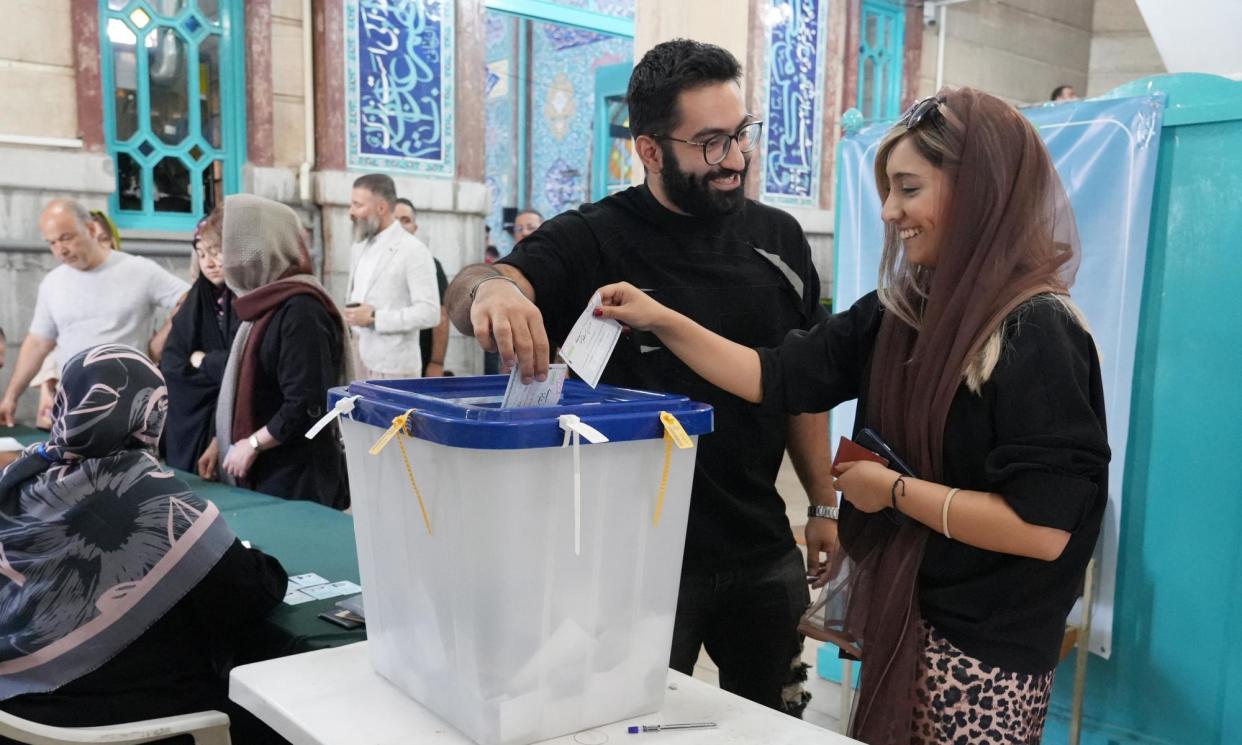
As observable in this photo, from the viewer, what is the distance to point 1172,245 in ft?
7.83

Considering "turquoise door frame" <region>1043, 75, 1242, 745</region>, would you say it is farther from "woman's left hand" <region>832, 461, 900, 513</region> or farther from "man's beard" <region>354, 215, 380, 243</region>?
"man's beard" <region>354, 215, 380, 243</region>

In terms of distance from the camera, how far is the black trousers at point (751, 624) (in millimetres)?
1604

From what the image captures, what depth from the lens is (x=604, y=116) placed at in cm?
915

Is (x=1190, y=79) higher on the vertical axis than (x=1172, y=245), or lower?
higher

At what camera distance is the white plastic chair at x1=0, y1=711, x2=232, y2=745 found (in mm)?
1438

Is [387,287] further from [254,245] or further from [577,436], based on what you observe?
[577,436]

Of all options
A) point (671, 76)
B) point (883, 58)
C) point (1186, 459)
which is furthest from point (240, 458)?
point (883, 58)

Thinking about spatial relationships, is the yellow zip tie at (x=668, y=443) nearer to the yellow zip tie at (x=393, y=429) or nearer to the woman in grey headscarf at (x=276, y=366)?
the yellow zip tie at (x=393, y=429)

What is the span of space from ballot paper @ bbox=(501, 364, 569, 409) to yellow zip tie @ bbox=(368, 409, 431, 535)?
0.36ft

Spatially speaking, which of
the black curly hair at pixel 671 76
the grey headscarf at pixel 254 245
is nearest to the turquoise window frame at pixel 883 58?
the grey headscarf at pixel 254 245

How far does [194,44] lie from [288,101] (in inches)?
19.6

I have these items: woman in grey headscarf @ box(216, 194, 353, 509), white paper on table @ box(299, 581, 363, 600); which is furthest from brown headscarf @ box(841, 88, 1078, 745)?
woman in grey headscarf @ box(216, 194, 353, 509)

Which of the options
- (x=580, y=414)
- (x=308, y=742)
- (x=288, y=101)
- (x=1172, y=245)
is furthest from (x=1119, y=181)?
(x=288, y=101)

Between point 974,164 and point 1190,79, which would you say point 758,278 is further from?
point 1190,79
